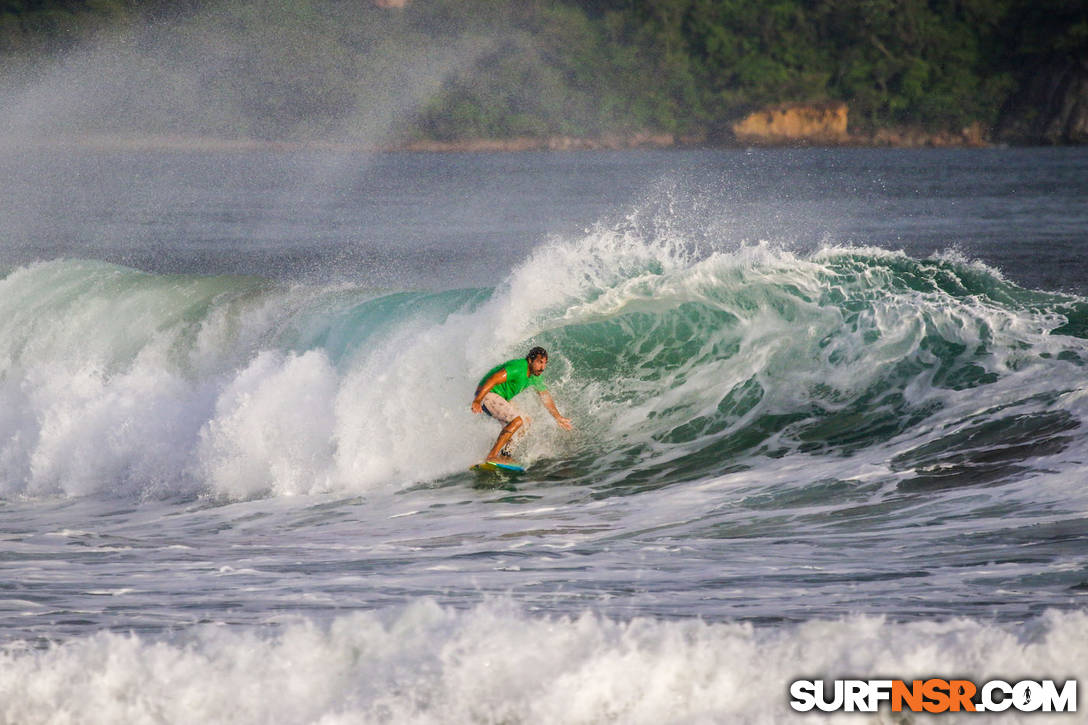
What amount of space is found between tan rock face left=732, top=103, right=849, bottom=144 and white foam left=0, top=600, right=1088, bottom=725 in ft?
416

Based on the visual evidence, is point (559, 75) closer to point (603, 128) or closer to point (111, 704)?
point (603, 128)

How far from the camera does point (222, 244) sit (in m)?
41.0

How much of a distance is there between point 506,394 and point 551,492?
1190mm

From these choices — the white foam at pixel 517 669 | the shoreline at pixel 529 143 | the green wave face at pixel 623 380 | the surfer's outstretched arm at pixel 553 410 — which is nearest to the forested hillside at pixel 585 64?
the shoreline at pixel 529 143

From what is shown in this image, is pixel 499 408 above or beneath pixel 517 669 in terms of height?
above

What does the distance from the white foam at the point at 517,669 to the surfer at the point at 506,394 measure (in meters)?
5.40

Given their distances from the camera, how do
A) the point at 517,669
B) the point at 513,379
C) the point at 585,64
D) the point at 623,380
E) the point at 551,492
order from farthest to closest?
the point at 585,64
the point at 623,380
the point at 513,379
the point at 551,492
the point at 517,669

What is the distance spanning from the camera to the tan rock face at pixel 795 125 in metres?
131

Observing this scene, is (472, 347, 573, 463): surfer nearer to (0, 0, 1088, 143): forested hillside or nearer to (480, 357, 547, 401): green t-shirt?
(480, 357, 547, 401): green t-shirt

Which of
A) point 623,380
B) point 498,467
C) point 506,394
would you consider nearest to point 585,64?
point 623,380

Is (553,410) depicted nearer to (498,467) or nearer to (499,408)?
(499,408)

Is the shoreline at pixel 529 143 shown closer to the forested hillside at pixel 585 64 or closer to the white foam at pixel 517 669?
the forested hillside at pixel 585 64

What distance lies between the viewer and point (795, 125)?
133500 mm

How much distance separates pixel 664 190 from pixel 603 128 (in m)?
59.8
